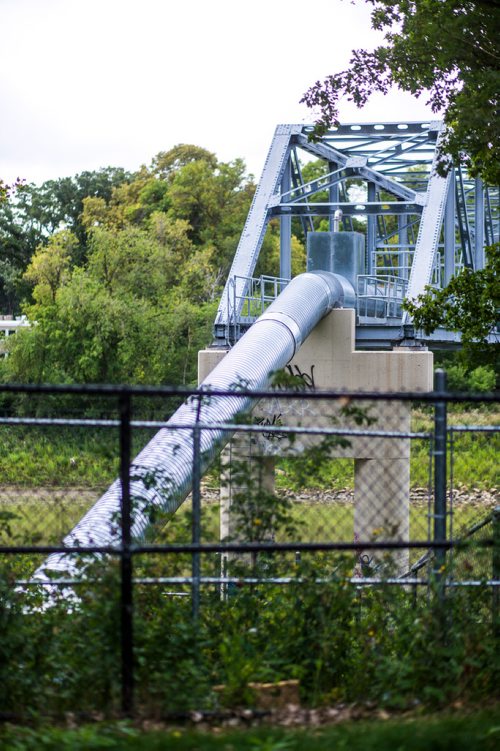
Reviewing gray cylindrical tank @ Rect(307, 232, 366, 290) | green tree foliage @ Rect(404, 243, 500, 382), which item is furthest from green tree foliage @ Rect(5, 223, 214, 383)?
green tree foliage @ Rect(404, 243, 500, 382)

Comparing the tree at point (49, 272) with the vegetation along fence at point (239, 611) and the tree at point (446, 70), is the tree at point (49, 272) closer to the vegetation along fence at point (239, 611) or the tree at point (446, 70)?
the tree at point (446, 70)

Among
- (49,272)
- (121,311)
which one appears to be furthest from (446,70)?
(49,272)

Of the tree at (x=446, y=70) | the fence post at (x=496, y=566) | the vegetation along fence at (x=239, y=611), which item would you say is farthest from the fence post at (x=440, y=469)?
the tree at (x=446, y=70)

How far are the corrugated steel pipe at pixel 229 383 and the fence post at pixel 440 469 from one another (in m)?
1.95

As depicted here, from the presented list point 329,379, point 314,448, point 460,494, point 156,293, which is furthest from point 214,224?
point 314,448

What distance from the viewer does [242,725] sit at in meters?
6.68

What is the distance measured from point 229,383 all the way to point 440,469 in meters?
9.86

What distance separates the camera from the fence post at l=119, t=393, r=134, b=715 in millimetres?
6824

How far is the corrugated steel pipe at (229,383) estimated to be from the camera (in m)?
10.0

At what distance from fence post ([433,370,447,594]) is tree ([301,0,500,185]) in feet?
26.0

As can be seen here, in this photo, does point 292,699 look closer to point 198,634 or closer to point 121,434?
point 198,634

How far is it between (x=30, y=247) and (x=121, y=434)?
78.6 metres

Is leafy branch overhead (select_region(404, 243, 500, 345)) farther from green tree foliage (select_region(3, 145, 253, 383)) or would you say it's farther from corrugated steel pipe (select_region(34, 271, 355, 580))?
green tree foliage (select_region(3, 145, 253, 383))

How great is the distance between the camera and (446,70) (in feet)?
54.1
